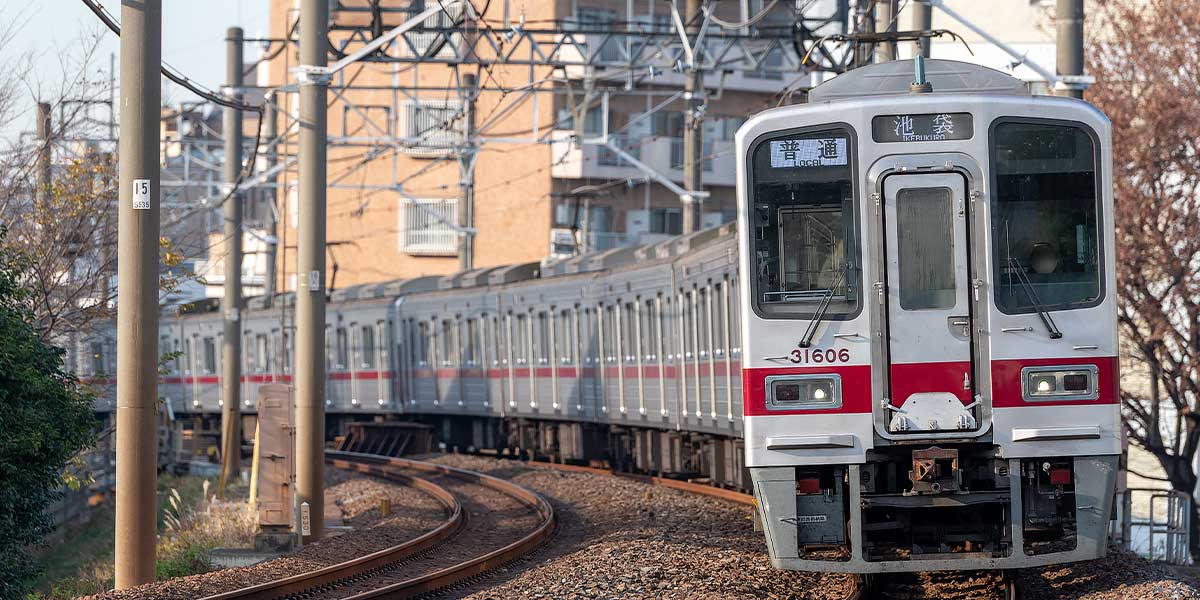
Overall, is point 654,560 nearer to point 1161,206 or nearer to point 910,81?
point 910,81

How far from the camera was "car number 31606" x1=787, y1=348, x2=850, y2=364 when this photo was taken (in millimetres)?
8906

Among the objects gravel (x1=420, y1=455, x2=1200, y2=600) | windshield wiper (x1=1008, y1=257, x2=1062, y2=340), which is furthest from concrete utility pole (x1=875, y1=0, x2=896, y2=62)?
windshield wiper (x1=1008, y1=257, x2=1062, y2=340)

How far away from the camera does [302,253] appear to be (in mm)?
14414

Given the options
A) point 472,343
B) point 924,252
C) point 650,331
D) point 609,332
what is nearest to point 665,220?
point 472,343

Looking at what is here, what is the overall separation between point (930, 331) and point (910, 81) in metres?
1.65

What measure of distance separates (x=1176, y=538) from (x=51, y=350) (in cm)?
1067

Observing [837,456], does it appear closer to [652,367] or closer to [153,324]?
[153,324]

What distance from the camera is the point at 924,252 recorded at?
29.5ft

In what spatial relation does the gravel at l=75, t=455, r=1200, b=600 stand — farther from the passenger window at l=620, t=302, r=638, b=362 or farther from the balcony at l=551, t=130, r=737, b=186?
the balcony at l=551, t=130, r=737, b=186

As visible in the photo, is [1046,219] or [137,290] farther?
[137,290]

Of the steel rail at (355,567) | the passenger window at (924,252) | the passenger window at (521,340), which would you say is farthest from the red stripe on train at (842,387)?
the passenger window at (521,340)

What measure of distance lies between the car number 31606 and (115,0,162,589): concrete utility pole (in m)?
4.39

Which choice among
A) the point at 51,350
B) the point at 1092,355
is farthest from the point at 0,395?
the point at 1092,355

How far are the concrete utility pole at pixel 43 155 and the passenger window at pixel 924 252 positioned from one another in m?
11.3
